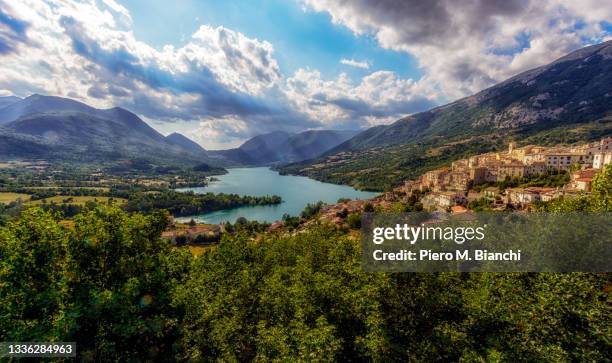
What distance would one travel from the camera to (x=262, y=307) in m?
9.67

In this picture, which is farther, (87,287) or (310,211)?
(310,211)

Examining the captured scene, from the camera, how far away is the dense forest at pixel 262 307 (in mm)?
6148

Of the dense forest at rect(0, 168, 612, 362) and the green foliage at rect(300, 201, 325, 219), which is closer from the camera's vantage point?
the dense forest at rect(0, 168, 612, 362)

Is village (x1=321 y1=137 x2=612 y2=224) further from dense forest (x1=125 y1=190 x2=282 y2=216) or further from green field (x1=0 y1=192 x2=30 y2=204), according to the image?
green field (x1=0 y1=192 x2=30 y2=204)

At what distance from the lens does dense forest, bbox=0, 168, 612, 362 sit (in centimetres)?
615

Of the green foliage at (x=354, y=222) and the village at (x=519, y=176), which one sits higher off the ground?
the village at (x=519, y=176)

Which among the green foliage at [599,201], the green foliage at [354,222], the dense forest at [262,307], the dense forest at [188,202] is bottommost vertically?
the dense forest at [188,202]

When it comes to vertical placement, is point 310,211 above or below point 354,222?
below

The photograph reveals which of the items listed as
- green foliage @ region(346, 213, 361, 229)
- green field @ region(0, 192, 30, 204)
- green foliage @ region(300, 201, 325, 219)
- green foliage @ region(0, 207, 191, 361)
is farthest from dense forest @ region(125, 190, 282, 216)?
green foliage @ region(0, 207, 191, 361)

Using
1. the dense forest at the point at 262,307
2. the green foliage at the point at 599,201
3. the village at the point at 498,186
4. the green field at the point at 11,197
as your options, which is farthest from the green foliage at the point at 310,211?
the green field at the point at 11,197

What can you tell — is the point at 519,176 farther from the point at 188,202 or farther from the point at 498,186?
the point at 188,202

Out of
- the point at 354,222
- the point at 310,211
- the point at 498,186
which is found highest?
the point at 498,186

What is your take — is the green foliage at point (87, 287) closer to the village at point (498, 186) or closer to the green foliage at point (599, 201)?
the green foliage at point (599, 201)

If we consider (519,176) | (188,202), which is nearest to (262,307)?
(519,176)
